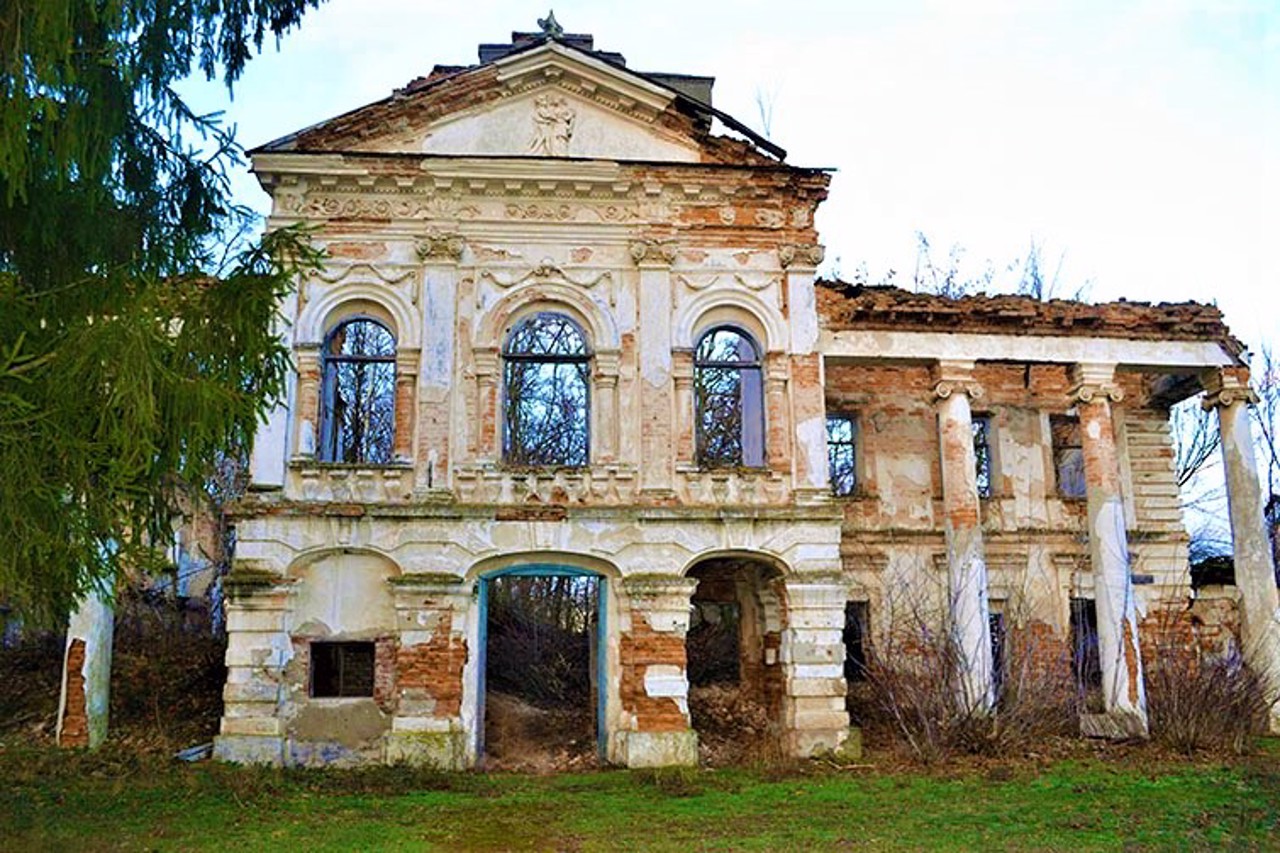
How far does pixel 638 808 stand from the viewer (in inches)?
454

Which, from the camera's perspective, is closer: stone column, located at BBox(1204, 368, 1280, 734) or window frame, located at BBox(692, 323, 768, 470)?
window frame, located at BBox(692, 323, 768, 470)

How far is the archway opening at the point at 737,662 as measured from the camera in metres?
15.3

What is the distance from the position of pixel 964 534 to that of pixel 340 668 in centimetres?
870

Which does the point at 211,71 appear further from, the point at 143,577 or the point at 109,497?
the point at 143,577

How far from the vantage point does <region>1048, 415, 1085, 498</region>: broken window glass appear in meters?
19.9

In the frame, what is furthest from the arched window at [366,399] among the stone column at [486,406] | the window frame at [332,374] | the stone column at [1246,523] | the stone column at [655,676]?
the stone column at [1246,523]

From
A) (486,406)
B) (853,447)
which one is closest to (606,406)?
(486,406)

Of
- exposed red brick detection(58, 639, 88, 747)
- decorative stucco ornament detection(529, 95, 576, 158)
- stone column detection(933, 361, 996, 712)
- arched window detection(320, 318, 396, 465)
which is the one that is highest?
decorative stucco ornament detection(529, 95, 576, 158)

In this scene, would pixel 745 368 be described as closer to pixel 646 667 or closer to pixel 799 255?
pixel 799 255

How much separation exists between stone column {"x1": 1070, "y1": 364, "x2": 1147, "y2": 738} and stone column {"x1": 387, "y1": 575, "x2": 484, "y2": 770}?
8.34m

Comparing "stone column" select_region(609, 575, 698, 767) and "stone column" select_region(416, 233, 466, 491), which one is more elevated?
"stone column" select_region(416, 233, 466, 491)

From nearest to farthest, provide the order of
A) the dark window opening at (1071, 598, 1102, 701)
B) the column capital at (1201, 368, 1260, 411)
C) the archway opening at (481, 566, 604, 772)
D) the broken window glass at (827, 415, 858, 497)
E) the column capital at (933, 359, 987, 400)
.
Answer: the archway opening at (481, 566, 604, 772), the column capital at (933, 359, 987, 400), the dark window opening at (1071, 598, 1102, 701), the column capital at (1201, 368, 1260, 411), the broken window glass at (827, 415, 858, 497)

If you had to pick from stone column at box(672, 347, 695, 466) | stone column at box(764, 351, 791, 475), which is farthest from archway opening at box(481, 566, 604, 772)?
stone column at box(764, 351, 791, 475)

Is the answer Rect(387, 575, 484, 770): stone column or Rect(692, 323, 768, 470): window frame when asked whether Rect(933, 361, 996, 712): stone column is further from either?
Rect(387, 575, 484, 770): stone column
